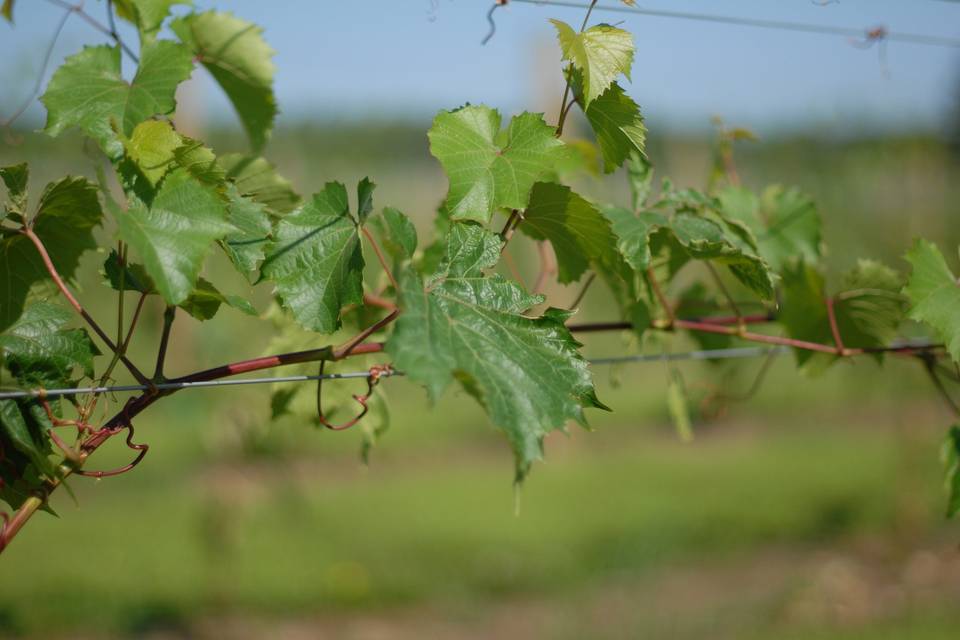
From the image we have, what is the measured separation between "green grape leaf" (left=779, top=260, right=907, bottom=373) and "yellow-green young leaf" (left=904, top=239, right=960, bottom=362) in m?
0.23

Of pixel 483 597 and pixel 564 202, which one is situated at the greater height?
pixel 564 202

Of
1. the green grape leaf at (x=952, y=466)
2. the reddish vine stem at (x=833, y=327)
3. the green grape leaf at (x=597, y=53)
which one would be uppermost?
the green grape leaf at (x=597, y=53)

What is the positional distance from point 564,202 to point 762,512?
4.15m

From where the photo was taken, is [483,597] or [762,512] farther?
[762,512]

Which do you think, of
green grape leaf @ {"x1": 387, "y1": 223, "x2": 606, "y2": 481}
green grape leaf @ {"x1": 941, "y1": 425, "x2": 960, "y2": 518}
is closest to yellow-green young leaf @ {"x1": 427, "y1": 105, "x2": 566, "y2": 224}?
green grape leaf @ {"x1": 387, "y1": 223, "x2": 606, "y2": 481}

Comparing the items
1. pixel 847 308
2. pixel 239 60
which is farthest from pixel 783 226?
pixel 239 60

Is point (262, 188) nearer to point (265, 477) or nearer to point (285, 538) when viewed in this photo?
point (285, 538)

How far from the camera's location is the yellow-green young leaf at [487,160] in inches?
41.6

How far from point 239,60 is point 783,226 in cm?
112

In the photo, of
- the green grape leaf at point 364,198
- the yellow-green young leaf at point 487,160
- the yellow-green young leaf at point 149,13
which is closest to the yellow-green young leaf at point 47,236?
the yellow-green young leaf at point 149,13

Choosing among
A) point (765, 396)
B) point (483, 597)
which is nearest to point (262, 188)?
point (483, 597)

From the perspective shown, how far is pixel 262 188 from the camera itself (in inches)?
53.6

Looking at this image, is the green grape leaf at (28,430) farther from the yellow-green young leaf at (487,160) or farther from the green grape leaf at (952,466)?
the green grape leaf at (952,466)

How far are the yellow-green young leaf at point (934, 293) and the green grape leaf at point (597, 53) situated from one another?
0.59 meters
